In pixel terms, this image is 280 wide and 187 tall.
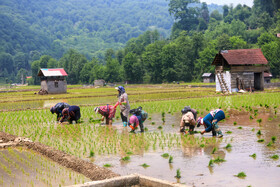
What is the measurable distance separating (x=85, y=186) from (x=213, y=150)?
4889mm

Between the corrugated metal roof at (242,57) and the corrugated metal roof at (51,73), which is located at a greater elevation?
the corrugated metal roof at (242,57)

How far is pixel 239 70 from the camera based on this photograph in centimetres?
4434

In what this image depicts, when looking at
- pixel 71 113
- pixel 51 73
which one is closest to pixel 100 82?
pixel 51 73

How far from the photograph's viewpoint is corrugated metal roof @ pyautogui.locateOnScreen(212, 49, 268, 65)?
44.4 meters

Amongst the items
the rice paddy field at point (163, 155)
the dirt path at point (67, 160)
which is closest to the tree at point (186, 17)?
the rice paddy field at point (163, 155)

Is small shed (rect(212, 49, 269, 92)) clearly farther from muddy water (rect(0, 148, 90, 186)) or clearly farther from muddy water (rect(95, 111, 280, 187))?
muddy water (rect(0, 148, 90, 186))

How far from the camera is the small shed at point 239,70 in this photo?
43.9 m

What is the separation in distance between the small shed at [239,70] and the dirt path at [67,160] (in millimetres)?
33595

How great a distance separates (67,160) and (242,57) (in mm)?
38600

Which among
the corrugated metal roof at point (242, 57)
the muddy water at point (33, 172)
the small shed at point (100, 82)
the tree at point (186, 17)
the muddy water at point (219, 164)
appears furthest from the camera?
the tree at point (186, 17)

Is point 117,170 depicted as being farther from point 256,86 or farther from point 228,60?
point 256,86

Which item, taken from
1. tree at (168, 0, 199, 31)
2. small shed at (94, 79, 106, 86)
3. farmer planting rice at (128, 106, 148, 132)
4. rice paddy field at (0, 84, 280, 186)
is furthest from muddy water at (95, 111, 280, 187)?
tree at (168, 0, 199, 31)

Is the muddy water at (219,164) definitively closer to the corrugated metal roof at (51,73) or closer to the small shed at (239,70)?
the small shed at (239,70)

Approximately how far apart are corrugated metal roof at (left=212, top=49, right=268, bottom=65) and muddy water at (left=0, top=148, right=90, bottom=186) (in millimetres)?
35911
